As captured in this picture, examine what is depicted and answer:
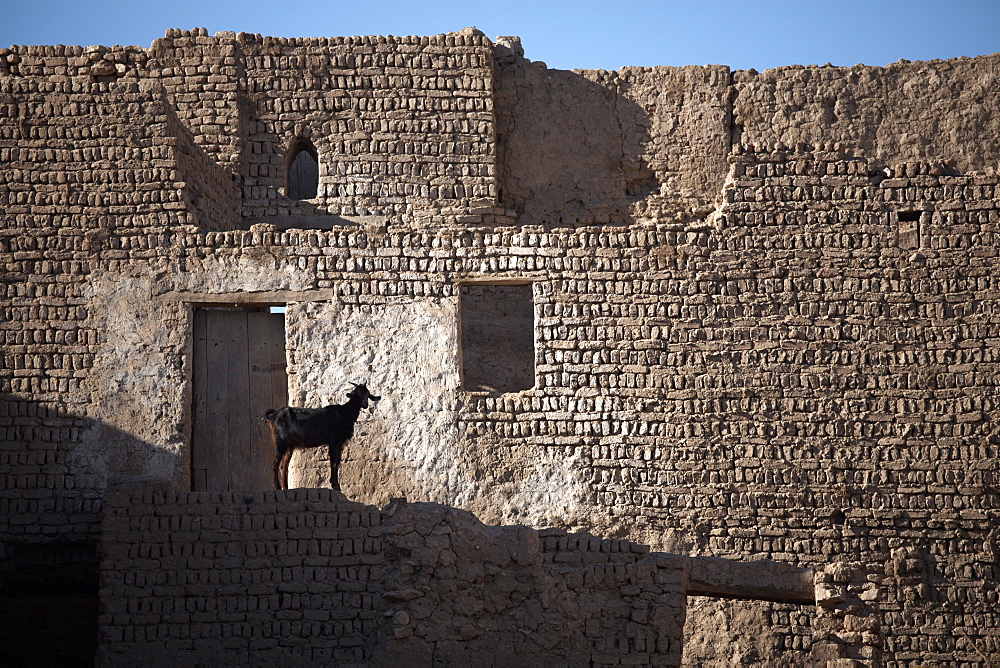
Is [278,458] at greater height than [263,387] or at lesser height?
lesser

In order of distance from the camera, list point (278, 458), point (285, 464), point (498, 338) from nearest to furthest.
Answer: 1. point (278, 458)
2. point (285, 464)
3. point (498, 338)

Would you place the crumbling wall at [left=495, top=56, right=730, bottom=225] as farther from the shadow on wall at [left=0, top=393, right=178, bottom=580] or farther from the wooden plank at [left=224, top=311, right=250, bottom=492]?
the shadow on wall at [left=0, top=393, right=178, bottom=580]

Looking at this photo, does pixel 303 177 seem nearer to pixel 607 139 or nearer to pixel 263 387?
pixel 607 139

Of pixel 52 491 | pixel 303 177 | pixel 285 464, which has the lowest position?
pixel 52 491

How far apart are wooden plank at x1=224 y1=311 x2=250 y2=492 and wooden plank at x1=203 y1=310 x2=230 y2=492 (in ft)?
0.12

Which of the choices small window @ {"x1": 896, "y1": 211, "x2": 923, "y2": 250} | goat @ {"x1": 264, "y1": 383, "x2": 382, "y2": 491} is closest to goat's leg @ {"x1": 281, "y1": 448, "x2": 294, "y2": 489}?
goat @ {"x1": 264, "y1": 383, "x2": 382, "y2": 491}

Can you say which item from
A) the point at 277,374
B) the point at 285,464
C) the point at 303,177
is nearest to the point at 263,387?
the point at 277,374

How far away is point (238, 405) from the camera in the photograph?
485 inches

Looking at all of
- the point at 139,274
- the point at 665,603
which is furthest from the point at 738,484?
the point at 139,274

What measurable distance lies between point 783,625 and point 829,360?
2.32 metres

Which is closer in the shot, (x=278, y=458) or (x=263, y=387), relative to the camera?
(x=278, y=458)

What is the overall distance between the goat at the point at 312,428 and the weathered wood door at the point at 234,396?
709 mm

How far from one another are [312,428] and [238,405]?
1.12 meters

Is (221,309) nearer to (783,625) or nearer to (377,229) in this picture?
(377,229)
